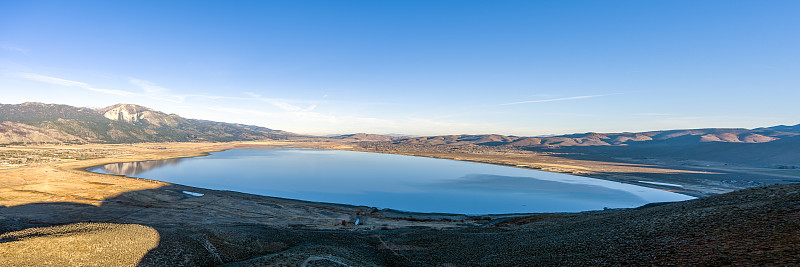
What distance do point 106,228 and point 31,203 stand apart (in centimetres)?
3733

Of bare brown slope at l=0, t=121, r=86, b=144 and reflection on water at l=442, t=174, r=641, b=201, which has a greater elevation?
bare brown slope at l=0, t=121, r=86, b=144

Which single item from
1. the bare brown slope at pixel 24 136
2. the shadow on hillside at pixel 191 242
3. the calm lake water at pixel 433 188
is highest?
the bare brown slope at pixel 24 136

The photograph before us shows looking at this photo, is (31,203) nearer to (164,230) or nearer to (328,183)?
(164,230)

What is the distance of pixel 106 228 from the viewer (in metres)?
22.5

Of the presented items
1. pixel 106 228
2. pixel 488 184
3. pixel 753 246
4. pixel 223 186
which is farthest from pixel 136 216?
pixel 488 184

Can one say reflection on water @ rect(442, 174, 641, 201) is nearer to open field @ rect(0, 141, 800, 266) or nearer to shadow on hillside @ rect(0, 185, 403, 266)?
open field @ rect(0, 141, 800, 266)

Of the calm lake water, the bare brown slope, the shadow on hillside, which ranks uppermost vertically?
the bare brown slope

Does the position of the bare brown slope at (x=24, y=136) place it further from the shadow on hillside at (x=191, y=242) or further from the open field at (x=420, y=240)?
the shadow on hillside at (x=191, y=242)

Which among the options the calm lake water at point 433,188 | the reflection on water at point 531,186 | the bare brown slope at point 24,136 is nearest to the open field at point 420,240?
the calm lake water at point 433,188

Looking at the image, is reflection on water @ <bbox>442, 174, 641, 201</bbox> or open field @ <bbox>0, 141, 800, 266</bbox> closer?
open field @ <bbox>0, 141, 800, 266</bbox>

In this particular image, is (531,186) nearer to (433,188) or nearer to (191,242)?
(433,188)

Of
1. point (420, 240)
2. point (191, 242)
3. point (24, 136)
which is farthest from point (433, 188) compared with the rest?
point (24, 136)

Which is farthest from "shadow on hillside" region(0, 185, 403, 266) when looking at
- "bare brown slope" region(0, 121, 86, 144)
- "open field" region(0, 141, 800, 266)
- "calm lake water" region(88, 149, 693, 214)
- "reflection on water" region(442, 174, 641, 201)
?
"bare brown slope" region(0, 121, 86, 144)

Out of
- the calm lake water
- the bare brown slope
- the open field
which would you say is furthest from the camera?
the bare brown slope
